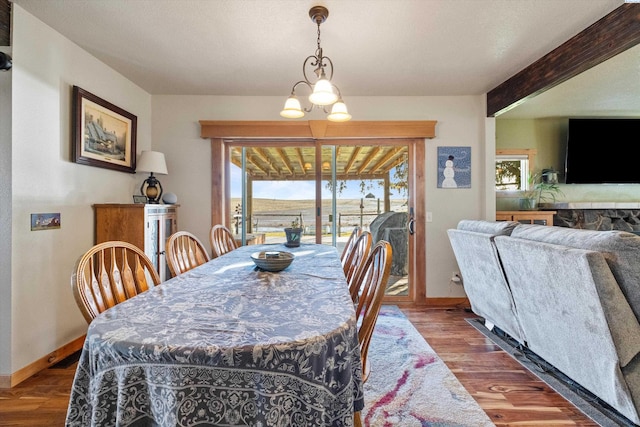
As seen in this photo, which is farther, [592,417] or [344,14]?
[344,14]

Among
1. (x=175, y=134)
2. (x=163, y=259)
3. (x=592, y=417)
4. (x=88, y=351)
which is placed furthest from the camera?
(x=175, y=134)

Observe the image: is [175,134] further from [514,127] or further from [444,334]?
[514,127]

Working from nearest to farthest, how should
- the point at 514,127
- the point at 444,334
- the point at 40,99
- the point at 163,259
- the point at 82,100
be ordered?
1. the point at 40,99
2. the point at 82,100
3. the point at 444,334
4. the point at 163,259
5. the point at 514,127

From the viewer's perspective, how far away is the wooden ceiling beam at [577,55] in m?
2.00

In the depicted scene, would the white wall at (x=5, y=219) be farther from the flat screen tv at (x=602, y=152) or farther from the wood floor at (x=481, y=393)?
the flat screen tv at (x=602, y=152)

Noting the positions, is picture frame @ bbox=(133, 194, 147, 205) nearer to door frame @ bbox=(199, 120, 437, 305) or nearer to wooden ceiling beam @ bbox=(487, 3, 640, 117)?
door frame @ bbox=(199, 120, 437, 305)

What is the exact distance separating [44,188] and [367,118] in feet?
10.0

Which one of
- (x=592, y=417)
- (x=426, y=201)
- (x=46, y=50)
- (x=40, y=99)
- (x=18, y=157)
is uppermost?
(x=46, y=50)

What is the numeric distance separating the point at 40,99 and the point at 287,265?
→ 2.18 metres

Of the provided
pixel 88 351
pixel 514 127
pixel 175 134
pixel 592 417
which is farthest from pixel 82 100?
pixel 514 127

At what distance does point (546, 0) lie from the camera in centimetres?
196

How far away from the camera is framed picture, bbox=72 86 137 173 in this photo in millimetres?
2484

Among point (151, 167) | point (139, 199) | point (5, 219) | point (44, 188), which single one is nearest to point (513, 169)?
point (151, 167)

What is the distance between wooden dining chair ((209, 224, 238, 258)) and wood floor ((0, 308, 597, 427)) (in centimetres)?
125
